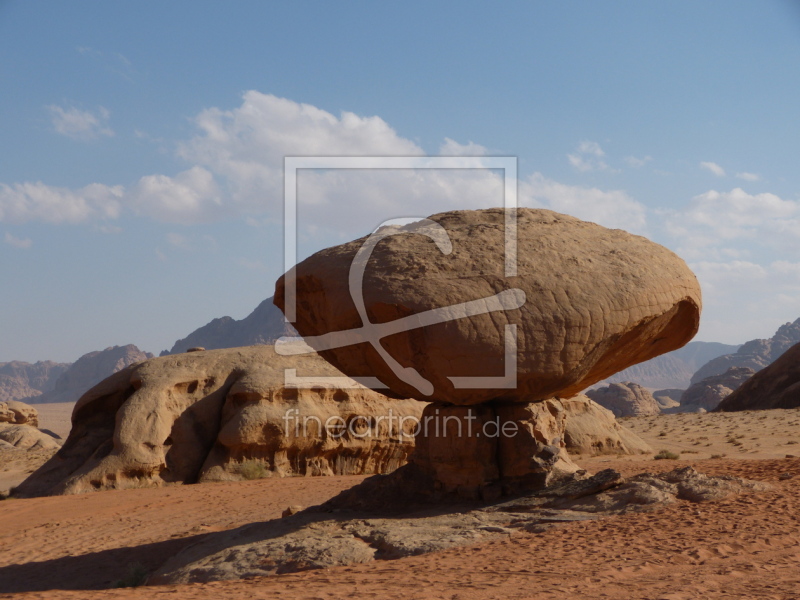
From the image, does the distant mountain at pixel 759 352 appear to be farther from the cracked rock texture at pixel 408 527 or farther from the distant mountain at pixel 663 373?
the cracked rock texture at pixel 408 527

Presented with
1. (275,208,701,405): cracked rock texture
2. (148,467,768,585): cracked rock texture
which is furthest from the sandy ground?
(275,208,701,405): cracked rock texture

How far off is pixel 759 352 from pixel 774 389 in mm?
89099

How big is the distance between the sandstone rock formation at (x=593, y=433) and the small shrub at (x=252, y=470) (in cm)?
696

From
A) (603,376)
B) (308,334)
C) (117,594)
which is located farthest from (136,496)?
(603,376)

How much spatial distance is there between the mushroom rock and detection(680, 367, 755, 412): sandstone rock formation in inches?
1816

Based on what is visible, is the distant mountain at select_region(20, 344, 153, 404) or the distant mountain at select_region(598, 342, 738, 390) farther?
the distant mountain at select_region(598, 342, 738, 390)

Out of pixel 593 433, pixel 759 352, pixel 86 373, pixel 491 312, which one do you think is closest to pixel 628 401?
pixel 593 433

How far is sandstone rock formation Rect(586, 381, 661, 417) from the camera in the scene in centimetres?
5009

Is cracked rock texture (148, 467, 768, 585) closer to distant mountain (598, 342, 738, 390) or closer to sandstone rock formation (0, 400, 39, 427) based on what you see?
sandstone rock formation (0, 400, 39, 427)

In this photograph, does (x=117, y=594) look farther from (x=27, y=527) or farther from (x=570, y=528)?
(x=27, y=527)

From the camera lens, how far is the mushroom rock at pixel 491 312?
7410 mm

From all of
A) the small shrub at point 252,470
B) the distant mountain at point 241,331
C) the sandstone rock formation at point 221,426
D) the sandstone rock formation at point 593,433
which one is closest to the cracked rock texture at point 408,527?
the small shrub at point 252,470

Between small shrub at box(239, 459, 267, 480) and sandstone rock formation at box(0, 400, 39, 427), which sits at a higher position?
small shrub at box(239, 459, 267, 480)

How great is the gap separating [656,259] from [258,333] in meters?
108
